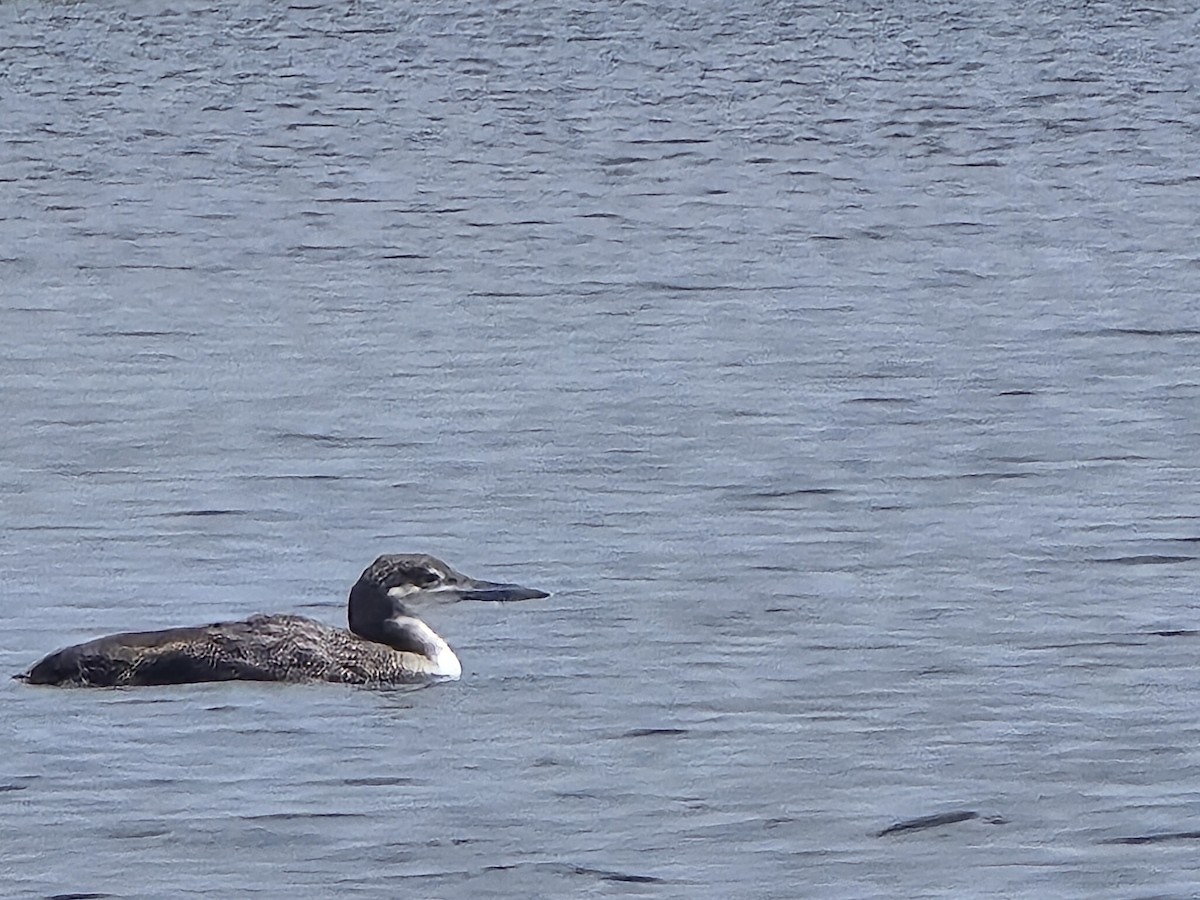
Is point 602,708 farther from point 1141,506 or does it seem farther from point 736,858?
point 1141,506

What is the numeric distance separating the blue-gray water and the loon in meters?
0.11

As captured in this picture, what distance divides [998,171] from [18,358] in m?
9.75

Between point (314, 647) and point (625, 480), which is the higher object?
point (314, 647)

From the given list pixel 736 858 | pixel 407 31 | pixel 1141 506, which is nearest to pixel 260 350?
pixel 1141 506

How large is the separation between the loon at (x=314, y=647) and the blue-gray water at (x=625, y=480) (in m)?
0.11

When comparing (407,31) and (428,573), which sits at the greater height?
(428,573)

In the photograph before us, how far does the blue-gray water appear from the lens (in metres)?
11.4

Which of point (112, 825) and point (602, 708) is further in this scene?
point (602, 708)

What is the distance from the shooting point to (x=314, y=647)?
13320 mm

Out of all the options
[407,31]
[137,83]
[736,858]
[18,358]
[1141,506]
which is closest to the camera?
[736,858]

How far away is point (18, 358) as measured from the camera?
19656 millimetres

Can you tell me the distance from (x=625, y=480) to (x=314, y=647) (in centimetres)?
328

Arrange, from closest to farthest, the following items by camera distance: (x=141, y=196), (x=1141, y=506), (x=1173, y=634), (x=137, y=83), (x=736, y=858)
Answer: (x=736, y=858) → (x=1173, y=634) → (x=1141, y=506) → (x=141, y=196) → (x=137, y=83)

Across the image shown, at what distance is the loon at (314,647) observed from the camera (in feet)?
42.5
